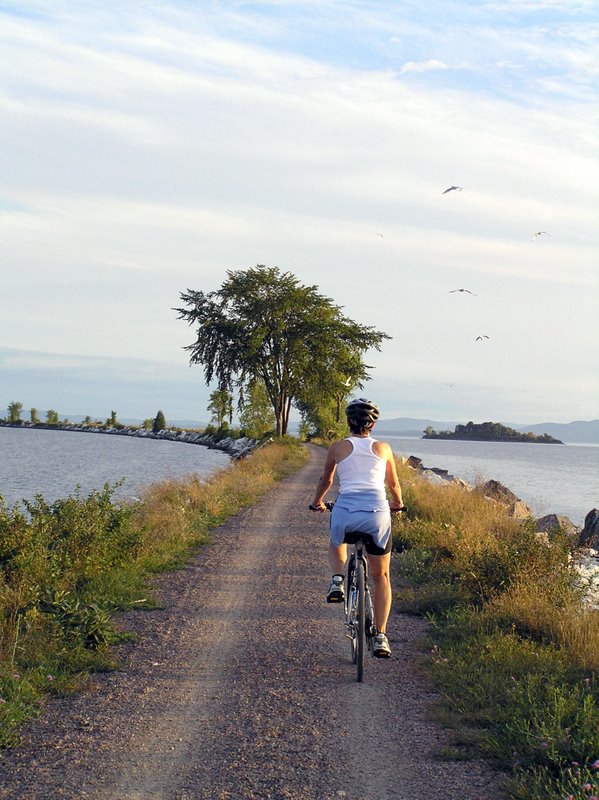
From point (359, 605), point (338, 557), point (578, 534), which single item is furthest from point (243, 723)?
point (578, 534)

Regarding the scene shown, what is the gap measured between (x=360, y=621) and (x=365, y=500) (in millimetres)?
1068

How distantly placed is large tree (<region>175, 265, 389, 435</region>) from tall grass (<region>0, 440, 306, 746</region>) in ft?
105

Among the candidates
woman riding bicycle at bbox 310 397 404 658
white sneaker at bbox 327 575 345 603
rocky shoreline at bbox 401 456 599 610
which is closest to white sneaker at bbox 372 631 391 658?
woman riding bicycle at bbox 310 397 404 658

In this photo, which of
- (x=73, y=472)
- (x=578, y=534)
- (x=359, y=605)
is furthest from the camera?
(x=73, y=472)

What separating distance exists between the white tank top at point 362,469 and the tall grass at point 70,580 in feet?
9.13

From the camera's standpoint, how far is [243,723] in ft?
19.9

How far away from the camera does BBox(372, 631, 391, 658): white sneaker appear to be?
23.1 ft

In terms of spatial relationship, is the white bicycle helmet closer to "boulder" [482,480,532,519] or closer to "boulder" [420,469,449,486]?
"boulder" [482,480,532,519]

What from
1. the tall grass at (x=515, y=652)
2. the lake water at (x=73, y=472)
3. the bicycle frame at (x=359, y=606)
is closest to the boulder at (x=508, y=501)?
the tall grass at (x=515, y=652)

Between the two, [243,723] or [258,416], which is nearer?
[243,723]

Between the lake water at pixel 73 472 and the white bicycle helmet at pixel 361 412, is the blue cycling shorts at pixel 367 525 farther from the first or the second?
the lake water at pixel 73 472

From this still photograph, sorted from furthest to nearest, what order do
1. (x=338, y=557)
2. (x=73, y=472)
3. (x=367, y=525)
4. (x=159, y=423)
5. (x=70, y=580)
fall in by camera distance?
(x=159, y=423) < (x=73, y=472) < (x=70, y=580) < (x=338, y=557) < (x=367, y=525)

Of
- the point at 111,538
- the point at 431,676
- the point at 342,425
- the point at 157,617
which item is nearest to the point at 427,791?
the point at 431,676

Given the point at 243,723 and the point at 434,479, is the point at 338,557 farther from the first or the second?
the point at 434,479
